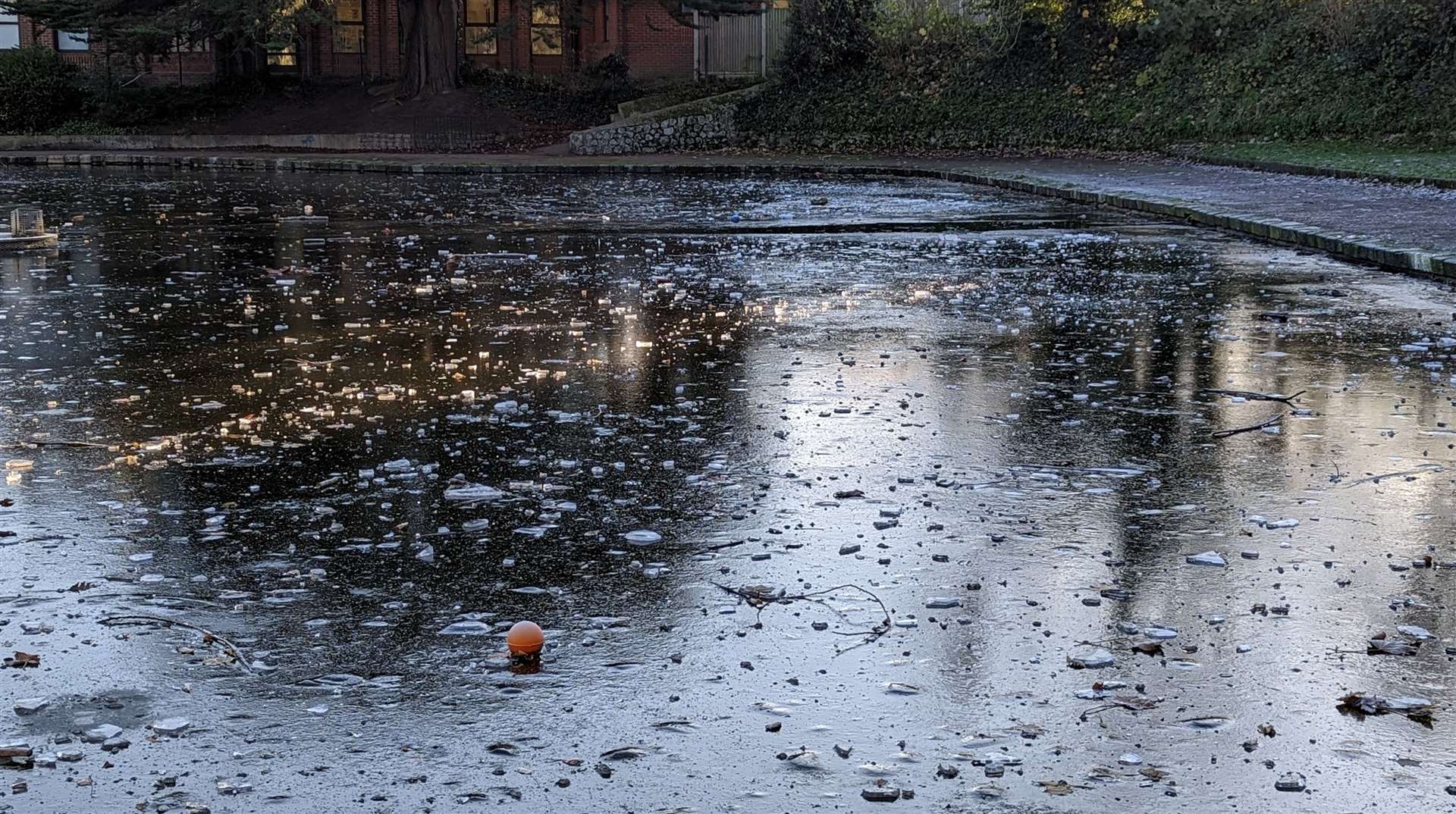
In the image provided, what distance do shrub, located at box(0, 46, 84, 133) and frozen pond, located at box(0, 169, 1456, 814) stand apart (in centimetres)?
2891

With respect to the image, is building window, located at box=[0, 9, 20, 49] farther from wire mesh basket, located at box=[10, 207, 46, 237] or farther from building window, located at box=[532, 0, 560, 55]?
wire mesh basket, located at box=[10, 207, 46, 237]

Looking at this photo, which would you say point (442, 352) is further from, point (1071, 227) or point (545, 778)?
point (1071, 227)

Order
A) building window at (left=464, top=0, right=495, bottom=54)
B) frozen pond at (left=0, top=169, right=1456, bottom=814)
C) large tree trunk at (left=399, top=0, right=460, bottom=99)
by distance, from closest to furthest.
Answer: frozen pond at (left=0, top=169, right=1456, bottom=814), large tree trunk at (left=399, top=0, right=460, bottom=99), building window at (left=464, top=0, right=495, bottom=54)

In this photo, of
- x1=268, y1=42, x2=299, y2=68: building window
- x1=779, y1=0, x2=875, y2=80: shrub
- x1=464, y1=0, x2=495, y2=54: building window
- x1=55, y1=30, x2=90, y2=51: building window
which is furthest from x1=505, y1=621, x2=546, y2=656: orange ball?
x1=55, y1=30, x2=90, y2=51: building window

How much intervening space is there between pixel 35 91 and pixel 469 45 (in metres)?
10.4

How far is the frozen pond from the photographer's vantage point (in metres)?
3.42

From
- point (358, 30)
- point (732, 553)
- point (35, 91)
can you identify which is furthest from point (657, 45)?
point (732, 553)

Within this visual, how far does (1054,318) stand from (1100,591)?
5.49 m

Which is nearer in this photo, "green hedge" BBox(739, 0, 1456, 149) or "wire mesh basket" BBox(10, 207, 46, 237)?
"wire mesh basket" BBox(10, 207, 46, 237)

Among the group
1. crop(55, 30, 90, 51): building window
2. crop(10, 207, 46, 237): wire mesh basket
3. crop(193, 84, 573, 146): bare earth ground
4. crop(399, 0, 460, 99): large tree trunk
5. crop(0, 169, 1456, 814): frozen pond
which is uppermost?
crop(55, 30, 90, 51): building window

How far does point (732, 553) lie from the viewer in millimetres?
4895

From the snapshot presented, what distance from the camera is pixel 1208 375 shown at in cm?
786

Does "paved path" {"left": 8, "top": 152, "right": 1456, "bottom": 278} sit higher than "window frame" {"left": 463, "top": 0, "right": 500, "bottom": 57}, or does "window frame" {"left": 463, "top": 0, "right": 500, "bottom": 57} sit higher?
"window frame" {"left": 463, "top": 0, "right": 500, "bottom": 57}

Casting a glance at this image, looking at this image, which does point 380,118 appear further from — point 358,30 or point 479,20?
point 479,20
